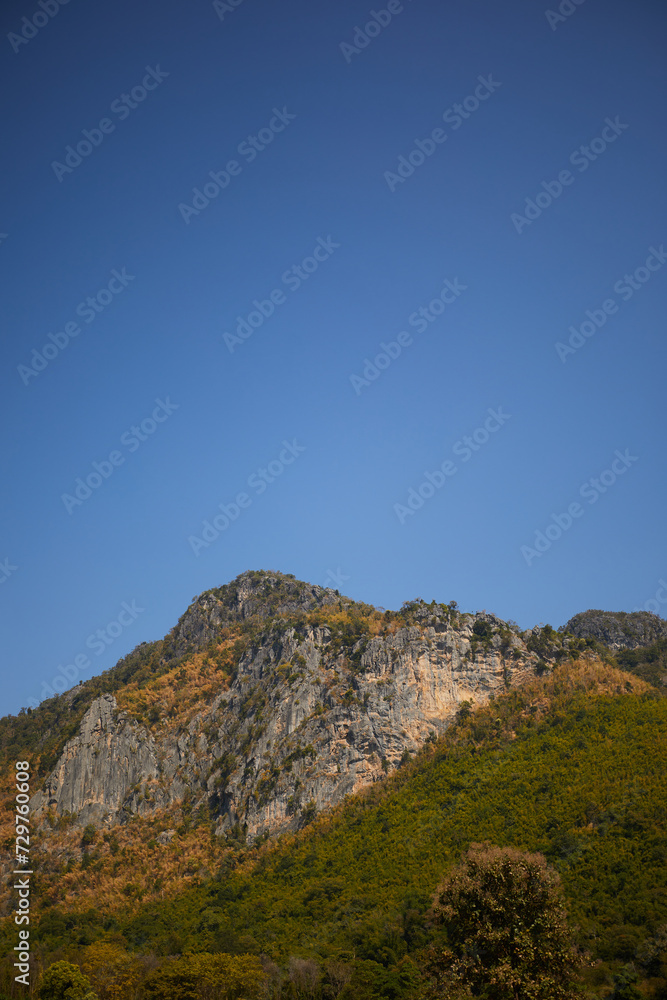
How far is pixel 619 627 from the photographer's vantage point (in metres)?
129

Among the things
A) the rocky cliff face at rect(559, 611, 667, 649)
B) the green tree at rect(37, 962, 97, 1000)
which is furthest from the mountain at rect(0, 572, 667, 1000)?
the rocky cliff face at rect(559, 611, 667, 649)

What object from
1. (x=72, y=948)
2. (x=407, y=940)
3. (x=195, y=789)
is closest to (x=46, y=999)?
(x=72, y=948)

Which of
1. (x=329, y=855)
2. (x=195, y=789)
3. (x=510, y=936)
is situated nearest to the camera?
(x=510, y=936)

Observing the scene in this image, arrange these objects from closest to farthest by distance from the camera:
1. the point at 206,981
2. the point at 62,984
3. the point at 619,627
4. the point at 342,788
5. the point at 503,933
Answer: the point at 503,933, the point at 206,981, the point at 62,984, the point at 342,788, the point at 619,627

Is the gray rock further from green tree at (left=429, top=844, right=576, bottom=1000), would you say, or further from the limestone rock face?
green tree at (left=429, top=844, right=576, bottom=1000)

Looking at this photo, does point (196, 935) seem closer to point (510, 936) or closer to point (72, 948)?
point (72, 948)

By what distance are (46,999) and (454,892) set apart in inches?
1278

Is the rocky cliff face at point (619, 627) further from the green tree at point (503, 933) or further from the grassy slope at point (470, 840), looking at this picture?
the green tree at point (503, 933)

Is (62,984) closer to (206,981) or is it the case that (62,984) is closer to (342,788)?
(206,981)

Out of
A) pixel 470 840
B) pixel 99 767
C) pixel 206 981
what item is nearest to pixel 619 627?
pixel 470 840

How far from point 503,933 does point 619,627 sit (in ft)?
348

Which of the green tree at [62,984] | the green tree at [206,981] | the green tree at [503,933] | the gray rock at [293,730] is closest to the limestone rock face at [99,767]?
the gray rock at [293,730]

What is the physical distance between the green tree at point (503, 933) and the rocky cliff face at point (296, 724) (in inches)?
1813

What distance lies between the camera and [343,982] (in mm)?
48719
